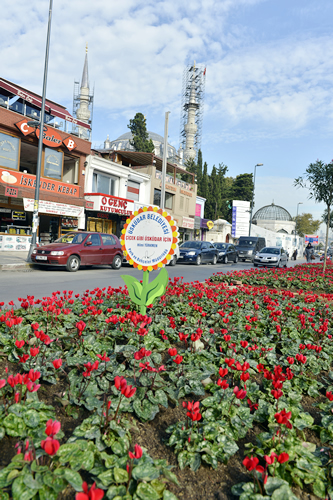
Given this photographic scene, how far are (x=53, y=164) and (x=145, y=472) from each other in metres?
21.9

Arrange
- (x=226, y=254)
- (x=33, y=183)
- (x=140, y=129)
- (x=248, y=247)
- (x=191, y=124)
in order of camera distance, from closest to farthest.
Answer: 1. (x=33, y=183)
2. (x=226, y=254)
3. (x=248, y=247)
4. (x=140, y=129)
5. (x=191, y=124)

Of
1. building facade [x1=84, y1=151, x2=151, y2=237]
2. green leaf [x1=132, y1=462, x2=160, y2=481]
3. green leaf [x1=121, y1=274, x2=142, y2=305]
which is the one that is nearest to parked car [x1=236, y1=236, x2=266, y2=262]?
building facade [x1=84, y1=151, x2=151, y2=237]

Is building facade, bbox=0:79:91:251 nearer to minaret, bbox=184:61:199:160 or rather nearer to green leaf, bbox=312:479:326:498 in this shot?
green leaf, bbox=312:479:326:498

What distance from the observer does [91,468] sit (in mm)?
1753

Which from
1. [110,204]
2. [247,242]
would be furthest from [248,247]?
[110,204]

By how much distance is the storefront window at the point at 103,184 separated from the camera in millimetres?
25328

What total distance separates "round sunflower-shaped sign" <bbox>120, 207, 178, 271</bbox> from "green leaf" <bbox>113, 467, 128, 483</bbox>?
270 centimetres

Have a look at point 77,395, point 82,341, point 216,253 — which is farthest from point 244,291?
point 216,253

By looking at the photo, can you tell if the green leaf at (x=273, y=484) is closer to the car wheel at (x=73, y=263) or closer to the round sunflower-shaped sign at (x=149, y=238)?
the round sunflower-shaped sign at (x=149, y=238)

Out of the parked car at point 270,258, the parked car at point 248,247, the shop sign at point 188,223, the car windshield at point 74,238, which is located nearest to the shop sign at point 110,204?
the car windshield at point 74,238

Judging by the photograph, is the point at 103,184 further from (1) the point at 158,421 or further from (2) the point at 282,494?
(2) the point at 282,494

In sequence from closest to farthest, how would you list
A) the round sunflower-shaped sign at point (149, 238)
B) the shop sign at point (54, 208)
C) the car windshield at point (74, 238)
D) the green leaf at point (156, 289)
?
the green leaf at point (156, 289), the round sunflower-shaped sign at point (149, 238), the car windshield at point (74, 238), the shop sign at point (54, 208)

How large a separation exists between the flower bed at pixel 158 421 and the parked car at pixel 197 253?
16079mm

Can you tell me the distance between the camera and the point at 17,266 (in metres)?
13.0
